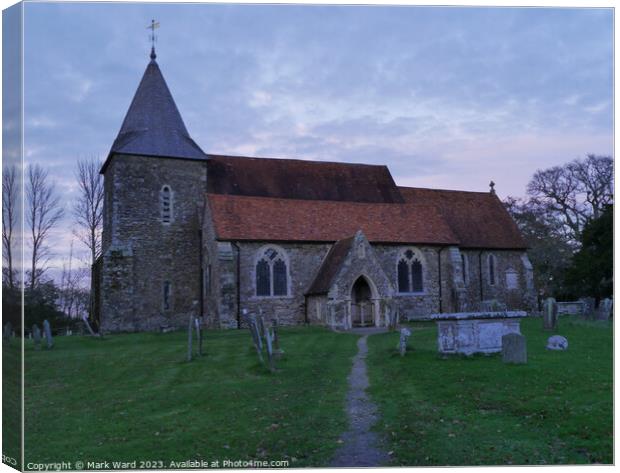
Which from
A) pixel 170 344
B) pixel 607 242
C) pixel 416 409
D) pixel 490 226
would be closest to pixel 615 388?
pixel 416 409

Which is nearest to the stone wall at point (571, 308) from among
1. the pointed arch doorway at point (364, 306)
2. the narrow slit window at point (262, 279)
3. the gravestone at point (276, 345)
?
the pointed arch doorway at point (364, 306)

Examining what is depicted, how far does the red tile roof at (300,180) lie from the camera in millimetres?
33625

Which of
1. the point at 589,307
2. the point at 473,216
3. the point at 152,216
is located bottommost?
the point at 589,307

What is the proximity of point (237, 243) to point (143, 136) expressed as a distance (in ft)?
Result: 23.8

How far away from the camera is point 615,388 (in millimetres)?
9680

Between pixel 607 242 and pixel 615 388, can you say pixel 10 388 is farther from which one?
pixel 607 242

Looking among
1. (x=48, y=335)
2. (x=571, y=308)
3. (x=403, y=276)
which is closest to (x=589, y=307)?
(x=571, y=308)

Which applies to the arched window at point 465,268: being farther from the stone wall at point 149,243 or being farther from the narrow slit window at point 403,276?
the stone wall at point 149,243

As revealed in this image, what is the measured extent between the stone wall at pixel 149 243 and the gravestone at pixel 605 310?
17646mm

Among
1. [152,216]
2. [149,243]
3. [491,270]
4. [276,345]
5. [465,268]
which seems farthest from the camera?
[491,270]

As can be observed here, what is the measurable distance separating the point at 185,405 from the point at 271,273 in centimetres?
1777

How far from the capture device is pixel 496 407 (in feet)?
34.5

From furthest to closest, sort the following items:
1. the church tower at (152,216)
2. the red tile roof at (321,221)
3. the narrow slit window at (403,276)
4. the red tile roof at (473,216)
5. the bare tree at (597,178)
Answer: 1. the red tile roof at (473,216)
2. the narrow slit window at (403,276)
3. the red tile roof at (321,221)
4. the church tower at (152,216)
5. the bare tree at (597,178)

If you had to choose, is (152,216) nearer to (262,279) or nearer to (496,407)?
(262,279)
